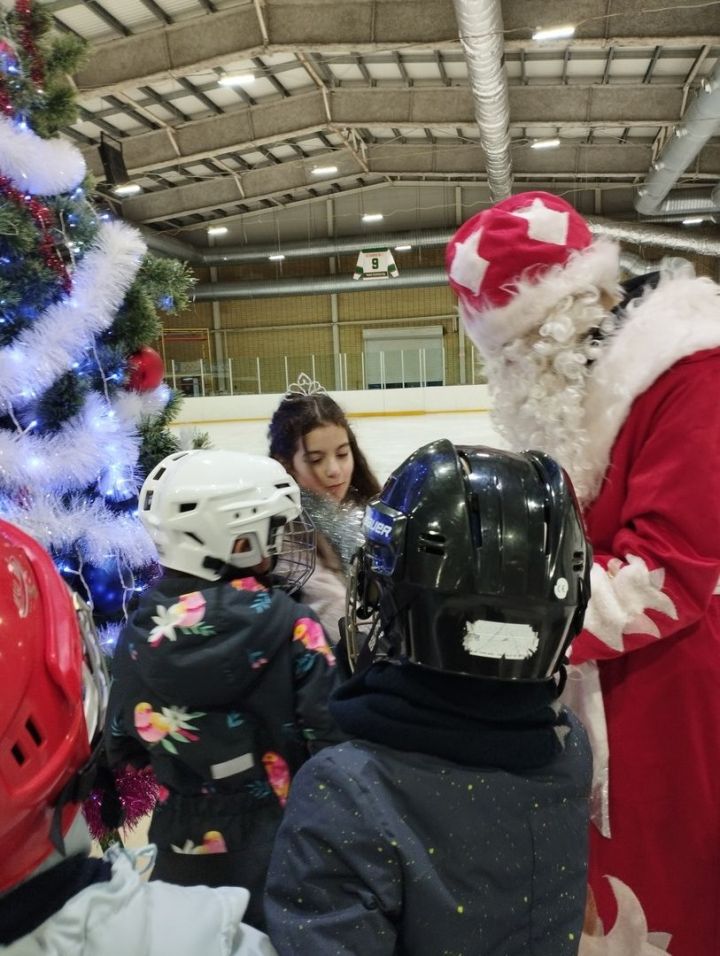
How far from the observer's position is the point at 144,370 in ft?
6.32

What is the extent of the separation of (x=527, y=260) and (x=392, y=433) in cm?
704

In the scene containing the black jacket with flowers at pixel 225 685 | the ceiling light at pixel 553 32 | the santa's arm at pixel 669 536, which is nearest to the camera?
the santa's arm at pixel 669 536

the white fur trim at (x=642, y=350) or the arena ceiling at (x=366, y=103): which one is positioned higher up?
the arena ceiling at (x=366, y=103)

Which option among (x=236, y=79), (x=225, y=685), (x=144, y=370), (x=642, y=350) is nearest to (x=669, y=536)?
(x=642, y=350)

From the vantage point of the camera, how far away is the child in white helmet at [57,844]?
566 mm

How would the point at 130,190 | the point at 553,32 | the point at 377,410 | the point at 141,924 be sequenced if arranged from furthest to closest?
the point at 130,190, the point at 377,410, the point at 553,32, the point at 141,924

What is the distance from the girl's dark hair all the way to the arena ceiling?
1594 mm

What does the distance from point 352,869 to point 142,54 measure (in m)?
8.53

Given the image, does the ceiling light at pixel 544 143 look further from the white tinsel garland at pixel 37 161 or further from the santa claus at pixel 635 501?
the santa claus at pixel 635 501

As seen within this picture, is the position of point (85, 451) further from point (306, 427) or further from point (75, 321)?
point (306, 427)

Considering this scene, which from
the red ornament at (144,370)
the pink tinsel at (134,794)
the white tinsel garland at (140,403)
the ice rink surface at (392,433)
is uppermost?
the red ornament at (144,370)

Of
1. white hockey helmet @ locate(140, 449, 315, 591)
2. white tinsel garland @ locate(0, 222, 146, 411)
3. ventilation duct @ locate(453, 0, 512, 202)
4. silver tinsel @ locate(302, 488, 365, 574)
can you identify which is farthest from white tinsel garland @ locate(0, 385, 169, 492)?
ventilation duct @ locate(453, 0, 512, 202)

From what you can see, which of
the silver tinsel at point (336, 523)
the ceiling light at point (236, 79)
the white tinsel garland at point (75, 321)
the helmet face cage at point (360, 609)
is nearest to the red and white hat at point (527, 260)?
the helmet face cage at point (360, 609)

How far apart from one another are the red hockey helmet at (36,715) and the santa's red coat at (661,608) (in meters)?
0.62
